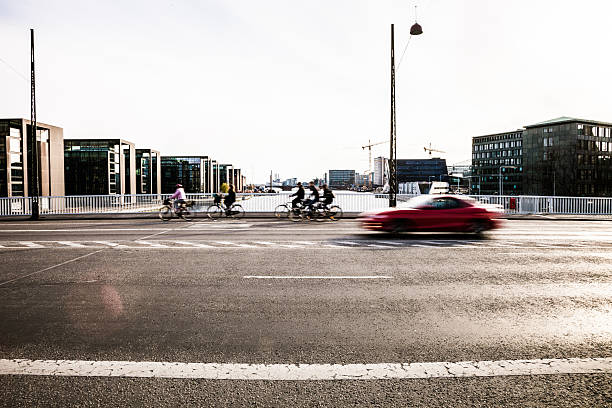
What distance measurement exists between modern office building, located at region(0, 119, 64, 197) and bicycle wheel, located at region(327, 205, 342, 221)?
4430 centimetres

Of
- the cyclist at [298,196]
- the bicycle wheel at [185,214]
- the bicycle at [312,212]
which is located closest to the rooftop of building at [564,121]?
the bicycle at [312,212]

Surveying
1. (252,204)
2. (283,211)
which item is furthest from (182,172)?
(283,211)

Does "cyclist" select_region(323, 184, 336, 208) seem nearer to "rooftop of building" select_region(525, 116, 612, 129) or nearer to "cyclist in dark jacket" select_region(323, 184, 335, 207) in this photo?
"cyclist in dark jacket" select_region(323, 184, 335, 207)

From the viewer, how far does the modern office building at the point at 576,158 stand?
99.5 meters

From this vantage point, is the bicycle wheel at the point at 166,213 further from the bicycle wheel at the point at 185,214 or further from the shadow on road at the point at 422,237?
the shadow on road at the point at 422,237

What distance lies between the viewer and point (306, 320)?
465 cm

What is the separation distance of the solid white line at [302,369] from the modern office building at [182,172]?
111m

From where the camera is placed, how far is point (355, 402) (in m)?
2.91

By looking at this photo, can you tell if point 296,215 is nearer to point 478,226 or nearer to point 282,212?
point 282,212

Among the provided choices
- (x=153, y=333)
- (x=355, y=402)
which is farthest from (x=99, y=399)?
(x=355, y=402)

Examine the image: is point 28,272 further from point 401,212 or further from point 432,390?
point 401,212

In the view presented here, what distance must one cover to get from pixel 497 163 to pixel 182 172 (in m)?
96.9

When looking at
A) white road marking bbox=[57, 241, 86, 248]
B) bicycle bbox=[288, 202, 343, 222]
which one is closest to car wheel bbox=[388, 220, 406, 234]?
bicycle bbox=[288, 202, 343, 222]

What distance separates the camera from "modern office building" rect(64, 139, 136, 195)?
2785 inches
